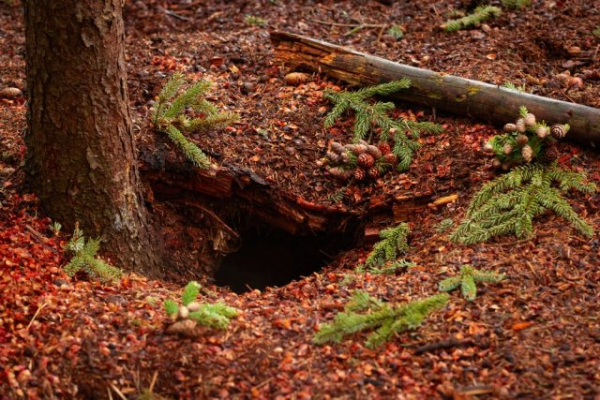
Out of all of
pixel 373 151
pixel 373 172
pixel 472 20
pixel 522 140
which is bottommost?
pixel 373 172

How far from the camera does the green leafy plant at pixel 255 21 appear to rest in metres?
5.92

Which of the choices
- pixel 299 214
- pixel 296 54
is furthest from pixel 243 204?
pixel 296 54

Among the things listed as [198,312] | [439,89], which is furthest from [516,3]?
[198,312]

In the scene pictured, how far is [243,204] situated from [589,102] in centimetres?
230

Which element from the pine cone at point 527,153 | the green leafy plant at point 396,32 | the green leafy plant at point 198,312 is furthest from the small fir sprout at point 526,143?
the green leafy plant at point 198,312

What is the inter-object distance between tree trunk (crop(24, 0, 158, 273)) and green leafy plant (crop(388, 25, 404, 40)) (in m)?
2.53

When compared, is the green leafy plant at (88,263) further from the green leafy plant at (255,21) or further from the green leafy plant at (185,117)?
the green leafy plant at (255,21)

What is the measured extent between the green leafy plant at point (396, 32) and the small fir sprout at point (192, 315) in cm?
308

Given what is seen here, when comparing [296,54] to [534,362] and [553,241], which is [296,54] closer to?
[553,241]

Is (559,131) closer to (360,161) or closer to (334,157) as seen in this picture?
(360,161)

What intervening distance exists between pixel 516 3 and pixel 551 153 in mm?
1990

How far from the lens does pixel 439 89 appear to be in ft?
15.4

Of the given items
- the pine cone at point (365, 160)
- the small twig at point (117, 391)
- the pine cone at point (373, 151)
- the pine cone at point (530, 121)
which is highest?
the pine cone at point (530, 121)

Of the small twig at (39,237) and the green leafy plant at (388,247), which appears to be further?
the green leafy plant at (388,247)
